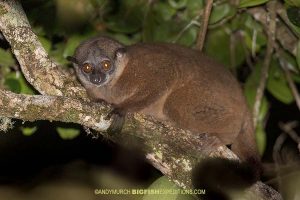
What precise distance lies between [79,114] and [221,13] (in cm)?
258

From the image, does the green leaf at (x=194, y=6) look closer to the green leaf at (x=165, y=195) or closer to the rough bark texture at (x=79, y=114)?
the rough bark texture at (x=79, y=114)

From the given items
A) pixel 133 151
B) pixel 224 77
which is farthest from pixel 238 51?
pixel 133 151

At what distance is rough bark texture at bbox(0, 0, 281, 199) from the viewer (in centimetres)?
386

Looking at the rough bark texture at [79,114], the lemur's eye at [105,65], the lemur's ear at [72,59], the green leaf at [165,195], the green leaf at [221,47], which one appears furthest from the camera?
the green leaf at [221,47]

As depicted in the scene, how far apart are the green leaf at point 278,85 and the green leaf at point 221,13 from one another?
87 centimetres

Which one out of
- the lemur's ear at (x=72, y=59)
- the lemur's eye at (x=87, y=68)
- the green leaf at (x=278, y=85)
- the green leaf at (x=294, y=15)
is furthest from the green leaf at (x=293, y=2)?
the lemur's ear at (x=72, y=59)

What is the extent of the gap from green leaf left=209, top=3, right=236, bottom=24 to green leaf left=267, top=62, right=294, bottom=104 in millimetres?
865

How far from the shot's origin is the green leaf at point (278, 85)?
A: 6.11m

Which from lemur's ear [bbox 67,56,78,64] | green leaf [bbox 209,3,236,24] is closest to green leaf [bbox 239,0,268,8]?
green leaf [bbox 209,3,236,24]

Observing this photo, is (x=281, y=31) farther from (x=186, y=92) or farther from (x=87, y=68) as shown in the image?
(x=87, y=68)

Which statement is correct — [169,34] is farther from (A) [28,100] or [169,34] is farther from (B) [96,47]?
(A) [28,100]

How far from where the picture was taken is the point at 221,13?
233 inches

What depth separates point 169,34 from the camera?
6.32 m

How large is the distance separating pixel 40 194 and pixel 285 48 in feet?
11.1
